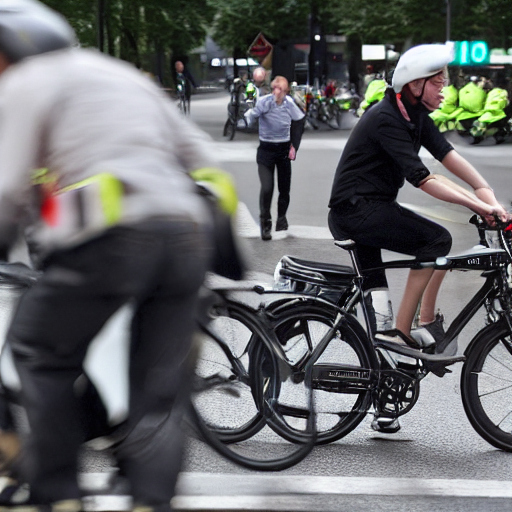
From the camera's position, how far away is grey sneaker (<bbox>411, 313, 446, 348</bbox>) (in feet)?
15.6

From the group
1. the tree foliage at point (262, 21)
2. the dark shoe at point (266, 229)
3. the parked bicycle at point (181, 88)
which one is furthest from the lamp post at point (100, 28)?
the dark shoe at point (266, 229)

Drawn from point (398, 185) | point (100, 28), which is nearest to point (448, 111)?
point (100, 28)

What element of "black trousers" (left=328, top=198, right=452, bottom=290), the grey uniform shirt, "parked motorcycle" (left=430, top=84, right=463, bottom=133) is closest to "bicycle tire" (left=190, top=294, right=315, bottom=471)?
"black trousers" (left=328, top=198, right=452, bottom=290)

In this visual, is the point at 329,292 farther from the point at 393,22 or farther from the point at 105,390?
the point at 393,22

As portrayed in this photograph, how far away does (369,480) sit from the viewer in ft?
13.7

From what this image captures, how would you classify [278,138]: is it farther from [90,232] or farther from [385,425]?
[90,232]

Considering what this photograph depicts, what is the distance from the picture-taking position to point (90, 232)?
8.78 feet

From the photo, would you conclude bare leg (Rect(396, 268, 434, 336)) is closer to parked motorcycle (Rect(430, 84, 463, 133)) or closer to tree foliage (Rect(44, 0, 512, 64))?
tree foliage (Rect(44, 0, 512, 64))

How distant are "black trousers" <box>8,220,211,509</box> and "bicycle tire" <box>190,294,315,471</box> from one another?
3.64 feet

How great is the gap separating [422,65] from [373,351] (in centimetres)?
121

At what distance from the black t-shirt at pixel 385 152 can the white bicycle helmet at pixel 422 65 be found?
10 centimetres

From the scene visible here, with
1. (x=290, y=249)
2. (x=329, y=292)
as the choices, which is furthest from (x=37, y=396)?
(x=290, y=249)

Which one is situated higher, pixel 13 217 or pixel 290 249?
pixel 13 217

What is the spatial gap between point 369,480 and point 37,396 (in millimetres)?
1710
